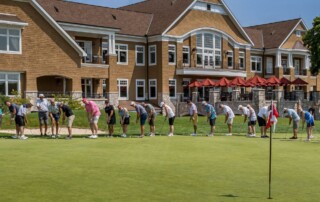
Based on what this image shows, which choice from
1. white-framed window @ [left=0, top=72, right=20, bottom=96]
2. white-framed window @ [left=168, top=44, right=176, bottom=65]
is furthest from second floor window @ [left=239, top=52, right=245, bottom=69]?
white-framed window @ [left=0, top=72, right=20, bottom=96]

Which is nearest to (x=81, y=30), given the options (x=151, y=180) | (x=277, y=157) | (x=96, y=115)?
(x=96, y=115)

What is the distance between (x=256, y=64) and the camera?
56.5 m

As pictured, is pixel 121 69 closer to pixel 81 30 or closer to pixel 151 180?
pixel 81 30

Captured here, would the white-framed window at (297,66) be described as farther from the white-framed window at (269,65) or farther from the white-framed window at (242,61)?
the white-framed window at (242,61)

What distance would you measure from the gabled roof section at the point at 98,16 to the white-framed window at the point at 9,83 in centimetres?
618

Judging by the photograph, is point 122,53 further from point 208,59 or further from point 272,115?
point 272,115

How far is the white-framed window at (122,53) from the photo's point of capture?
44344mm

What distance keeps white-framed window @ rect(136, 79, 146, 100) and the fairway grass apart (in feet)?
90.2

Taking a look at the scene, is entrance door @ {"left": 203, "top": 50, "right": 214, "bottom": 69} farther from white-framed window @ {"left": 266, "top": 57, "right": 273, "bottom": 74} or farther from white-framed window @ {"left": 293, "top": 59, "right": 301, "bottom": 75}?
white-framed window @ {"left": 293, "top": 59, "right": 301, "bottom": 75}

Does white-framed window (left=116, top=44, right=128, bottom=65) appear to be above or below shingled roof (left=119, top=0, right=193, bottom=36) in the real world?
below

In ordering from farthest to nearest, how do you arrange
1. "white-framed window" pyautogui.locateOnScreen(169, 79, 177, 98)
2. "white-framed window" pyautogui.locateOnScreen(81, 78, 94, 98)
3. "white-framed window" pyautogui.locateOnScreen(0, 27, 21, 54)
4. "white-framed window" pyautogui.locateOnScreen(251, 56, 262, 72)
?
1. "white-framed window" pyautogui.locateOnScreen(251, 56, 262, 72)
2. "white-framed window" pyautogui.locateOnScreen(169, 79, 177, 98)
3. "white-framed window" pyautogui.locateOnScreen(81, 78, 94, 98)
4. "white-framed window" pyautogui.locateOnScreen(0, 27, 21, 54)

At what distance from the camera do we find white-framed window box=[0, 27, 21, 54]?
3388cm

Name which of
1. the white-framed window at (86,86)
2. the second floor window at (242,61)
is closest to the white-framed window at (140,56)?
the white-framed window at (86,86)

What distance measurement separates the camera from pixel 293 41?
58781 millimetres
